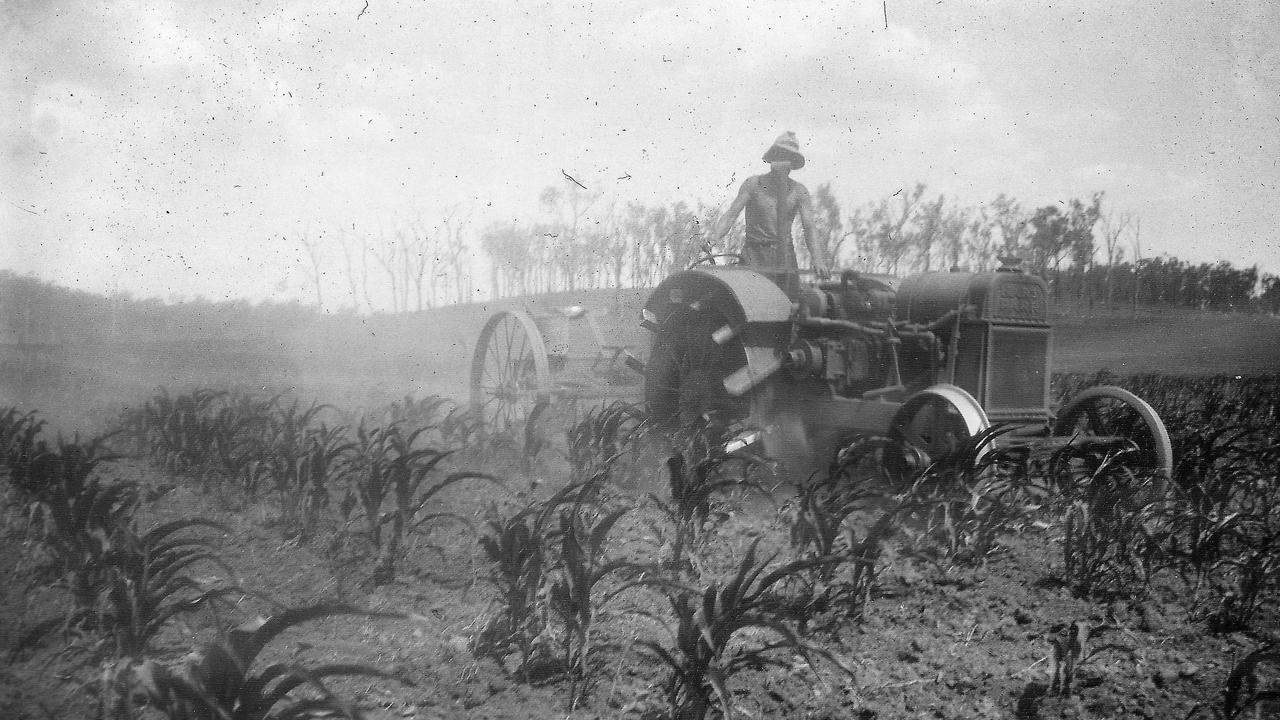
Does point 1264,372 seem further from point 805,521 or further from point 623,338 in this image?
point 623,338

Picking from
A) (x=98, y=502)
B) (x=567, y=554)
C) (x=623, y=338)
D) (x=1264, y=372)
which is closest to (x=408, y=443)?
(x=98, y=502)

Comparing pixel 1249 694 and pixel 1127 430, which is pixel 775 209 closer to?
pixel 1127 430

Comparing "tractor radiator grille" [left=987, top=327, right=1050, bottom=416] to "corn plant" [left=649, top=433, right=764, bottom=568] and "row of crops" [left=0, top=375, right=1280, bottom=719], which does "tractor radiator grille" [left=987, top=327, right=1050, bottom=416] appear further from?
"corn plant" [left=649, top=433, right=764, bottom=568]

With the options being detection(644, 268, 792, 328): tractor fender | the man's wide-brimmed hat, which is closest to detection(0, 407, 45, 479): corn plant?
detection(644, 268, 792, 328): tractor fender

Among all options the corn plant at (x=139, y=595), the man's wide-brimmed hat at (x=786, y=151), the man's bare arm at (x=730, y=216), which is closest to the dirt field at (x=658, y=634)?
the corn plant at (x=139, y=595)

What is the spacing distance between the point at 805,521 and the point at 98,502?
260cm

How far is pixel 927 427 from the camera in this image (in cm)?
431

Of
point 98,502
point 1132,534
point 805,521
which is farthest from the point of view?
point 805,521

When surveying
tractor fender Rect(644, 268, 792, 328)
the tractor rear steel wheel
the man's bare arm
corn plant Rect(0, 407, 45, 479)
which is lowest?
corn plant Rect(0, 407, 45, 479)

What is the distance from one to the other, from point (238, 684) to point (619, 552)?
2.17m

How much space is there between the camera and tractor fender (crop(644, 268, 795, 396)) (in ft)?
16.2

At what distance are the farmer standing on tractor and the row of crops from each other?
1751 mm

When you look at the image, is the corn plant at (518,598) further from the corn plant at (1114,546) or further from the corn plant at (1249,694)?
the corn plant at (1114,546)

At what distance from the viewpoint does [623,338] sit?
676 inches
